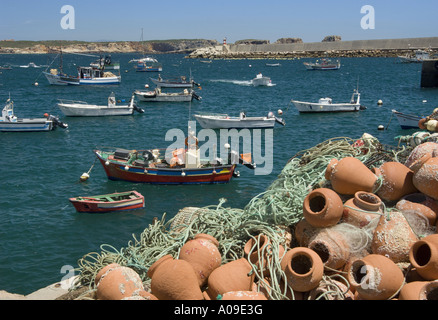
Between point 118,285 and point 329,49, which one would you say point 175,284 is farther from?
point 329,49

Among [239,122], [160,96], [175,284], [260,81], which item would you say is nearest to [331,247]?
[175,284]

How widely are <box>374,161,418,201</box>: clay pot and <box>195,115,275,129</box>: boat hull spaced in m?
23.1

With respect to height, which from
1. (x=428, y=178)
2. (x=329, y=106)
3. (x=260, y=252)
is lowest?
(x=260, y=252)

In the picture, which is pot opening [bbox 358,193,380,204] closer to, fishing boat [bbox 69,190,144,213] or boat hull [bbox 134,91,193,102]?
fishing boat [bbox 69,190,144,213]

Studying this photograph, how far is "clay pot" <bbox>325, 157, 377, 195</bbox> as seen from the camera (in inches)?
233

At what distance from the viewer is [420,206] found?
554cm

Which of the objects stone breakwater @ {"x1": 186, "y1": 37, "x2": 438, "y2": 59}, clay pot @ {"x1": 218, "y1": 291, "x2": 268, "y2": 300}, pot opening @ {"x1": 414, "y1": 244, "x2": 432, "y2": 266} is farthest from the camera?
stone breakwater @ {"x1": 186, "y1": 37, "x2": 438, "y2": 59}

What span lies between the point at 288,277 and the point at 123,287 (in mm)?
1913

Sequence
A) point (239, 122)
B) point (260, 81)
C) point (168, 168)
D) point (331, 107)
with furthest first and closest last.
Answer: point (260, 81) < point (331, 107) < point (239, 122) < point (168, 168)

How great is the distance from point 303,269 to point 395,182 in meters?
1.92

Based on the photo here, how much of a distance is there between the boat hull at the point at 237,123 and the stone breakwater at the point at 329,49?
12262 cm

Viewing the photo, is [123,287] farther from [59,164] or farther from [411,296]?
[59,164]

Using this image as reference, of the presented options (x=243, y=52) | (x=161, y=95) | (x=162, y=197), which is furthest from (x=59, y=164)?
(x=243, y=52)

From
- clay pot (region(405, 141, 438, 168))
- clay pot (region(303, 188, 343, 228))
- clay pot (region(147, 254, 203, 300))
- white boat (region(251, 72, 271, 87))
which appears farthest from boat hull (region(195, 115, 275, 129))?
white boat (region(251, 72, 271, 87))
